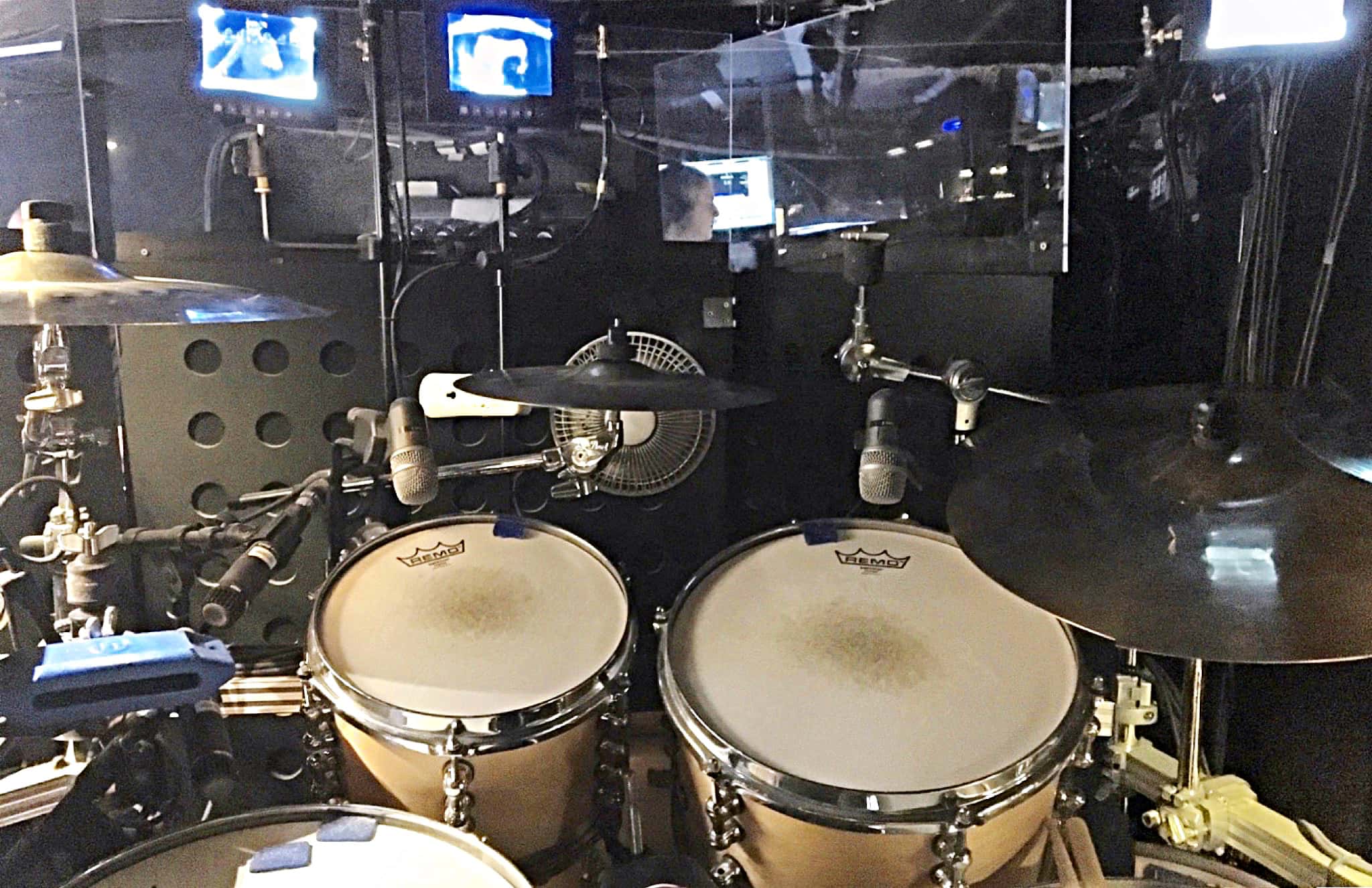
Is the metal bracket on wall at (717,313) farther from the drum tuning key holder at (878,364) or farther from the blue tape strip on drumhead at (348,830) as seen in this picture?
the blue tape strip on drumhead at (348,830)

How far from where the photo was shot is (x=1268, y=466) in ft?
2.83

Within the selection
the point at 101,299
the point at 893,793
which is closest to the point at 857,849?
the point at 893,793

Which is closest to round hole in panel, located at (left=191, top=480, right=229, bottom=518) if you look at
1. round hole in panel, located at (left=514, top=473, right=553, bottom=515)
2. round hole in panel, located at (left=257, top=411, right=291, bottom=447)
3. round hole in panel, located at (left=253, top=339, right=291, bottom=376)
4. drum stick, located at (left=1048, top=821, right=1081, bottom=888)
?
round hole in panel, located at (left=257, top=411, right=291, bottom=447)

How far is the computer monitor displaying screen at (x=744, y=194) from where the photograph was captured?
179cm

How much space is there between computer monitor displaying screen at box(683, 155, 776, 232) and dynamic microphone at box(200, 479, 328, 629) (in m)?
0.89

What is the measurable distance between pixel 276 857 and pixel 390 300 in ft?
2.84

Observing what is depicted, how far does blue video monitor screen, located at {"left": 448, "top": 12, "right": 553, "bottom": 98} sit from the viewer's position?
1.68 m

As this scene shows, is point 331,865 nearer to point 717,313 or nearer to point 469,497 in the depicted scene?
point 469,497

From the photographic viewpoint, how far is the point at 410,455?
48.3 inches

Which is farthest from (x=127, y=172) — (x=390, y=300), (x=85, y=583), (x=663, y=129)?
(x=663, y=129)

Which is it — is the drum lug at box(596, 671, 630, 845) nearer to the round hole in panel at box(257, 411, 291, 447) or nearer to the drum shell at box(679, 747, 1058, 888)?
the drum shell at box(679, 747, 1058, 888)

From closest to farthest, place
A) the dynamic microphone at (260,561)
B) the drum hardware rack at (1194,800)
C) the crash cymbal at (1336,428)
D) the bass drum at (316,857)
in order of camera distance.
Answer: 1. the crash cymbal at (1336,428)
2. the bass drum at (316,857)
3. the dynamic microphone at (260,561)
4. the drum hardware rack at (1194,800)

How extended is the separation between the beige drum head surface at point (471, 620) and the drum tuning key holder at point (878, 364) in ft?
1.56

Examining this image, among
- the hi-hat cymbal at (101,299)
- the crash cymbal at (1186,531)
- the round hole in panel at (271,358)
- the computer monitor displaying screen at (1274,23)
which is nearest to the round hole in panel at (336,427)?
the round hole in panel at (271,358)
